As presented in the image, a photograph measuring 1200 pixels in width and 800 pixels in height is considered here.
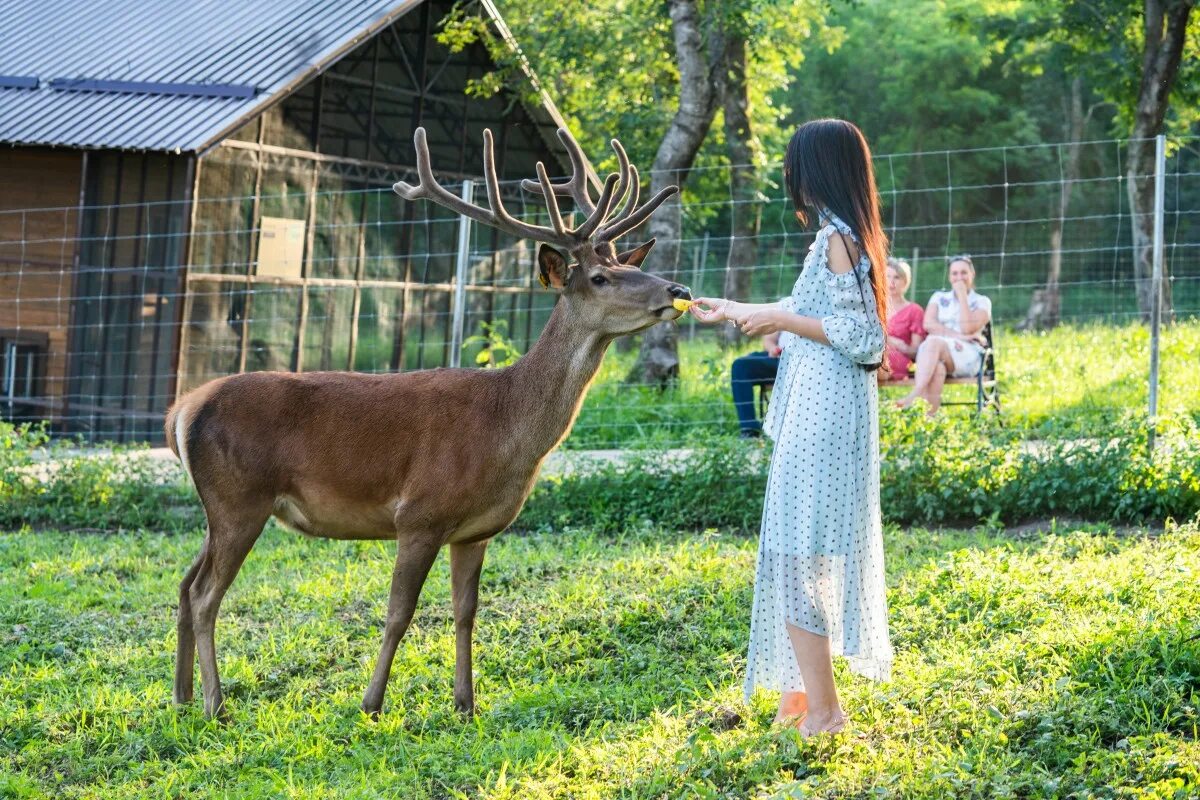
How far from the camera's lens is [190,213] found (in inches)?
529

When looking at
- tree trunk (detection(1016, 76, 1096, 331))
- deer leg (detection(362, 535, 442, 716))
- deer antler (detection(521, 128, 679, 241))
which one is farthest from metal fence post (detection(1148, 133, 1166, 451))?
tree trunk (detection(1016, 76, 1096, 331))

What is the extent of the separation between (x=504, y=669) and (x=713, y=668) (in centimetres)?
96

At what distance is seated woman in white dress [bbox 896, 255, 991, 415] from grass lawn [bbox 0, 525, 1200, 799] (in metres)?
2.71

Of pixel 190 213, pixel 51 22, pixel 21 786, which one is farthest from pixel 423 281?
pixel 21 786

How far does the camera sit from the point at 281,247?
14.6m

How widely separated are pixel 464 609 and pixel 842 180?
2.46 metres

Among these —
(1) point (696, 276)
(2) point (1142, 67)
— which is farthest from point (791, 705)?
(1) point (696, 276)

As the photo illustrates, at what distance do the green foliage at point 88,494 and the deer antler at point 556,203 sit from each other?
14.2ft

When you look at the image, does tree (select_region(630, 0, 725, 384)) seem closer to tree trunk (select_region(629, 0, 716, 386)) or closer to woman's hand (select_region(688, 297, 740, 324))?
tree trunk (select_region(629, 0, 716, 386))

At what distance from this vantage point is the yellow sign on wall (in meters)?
14.4

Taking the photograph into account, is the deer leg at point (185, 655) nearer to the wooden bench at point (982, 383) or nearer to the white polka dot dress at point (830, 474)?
the white polka dot dress at point (830, 474)

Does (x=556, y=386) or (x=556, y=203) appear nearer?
(x=556, y=386)

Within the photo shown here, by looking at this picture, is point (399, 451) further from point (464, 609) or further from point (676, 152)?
point (676, 152)

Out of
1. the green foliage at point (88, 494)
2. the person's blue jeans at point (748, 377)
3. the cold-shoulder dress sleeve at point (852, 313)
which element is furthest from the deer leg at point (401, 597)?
the person's blue jeans at point (748, 377)
